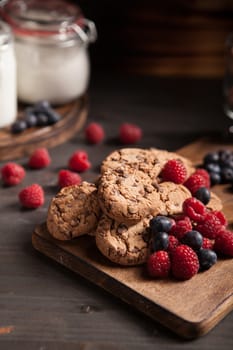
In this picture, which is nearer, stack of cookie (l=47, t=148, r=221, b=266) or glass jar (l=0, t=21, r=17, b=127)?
stack of cookie (l=47, t=148, r=221, b=266)

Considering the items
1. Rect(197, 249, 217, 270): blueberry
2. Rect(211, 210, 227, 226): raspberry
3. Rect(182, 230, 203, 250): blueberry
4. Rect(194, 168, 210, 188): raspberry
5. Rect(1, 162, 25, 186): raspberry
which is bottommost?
Rect(1, 162, 25, 186): raspberry

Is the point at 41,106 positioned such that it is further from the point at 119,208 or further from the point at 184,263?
the point at 184,263

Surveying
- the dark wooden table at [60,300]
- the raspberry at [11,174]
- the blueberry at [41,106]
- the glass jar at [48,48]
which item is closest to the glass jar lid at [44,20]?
the glass jar at [48,48]

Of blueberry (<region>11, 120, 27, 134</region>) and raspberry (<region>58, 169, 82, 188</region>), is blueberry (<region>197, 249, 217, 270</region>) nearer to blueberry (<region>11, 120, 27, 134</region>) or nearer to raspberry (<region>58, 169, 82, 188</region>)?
raspberry (<region>58, 169, 82, 188</region>)

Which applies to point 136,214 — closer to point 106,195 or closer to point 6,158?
point 106,195

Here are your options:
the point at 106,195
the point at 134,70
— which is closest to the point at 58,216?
the point at 106,195

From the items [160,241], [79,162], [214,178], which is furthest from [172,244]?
[79,162]

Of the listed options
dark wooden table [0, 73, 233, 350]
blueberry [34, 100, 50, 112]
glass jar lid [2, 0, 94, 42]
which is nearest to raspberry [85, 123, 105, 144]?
dark wooden table [0, 73, 233, 350]
